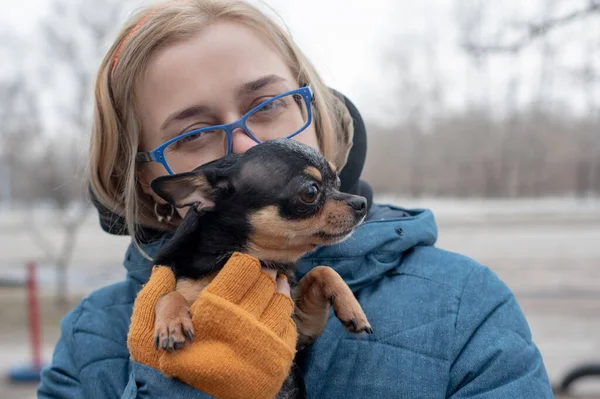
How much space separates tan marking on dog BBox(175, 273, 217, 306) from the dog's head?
0.58 ft

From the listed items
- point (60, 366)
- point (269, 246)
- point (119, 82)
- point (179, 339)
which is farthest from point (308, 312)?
point (119, 82)

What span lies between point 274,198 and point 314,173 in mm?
163

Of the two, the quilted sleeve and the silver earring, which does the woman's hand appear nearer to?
the quilted sleeve

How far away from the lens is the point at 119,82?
6.84ft

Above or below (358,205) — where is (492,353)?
below

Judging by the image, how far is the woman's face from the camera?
1.86 m

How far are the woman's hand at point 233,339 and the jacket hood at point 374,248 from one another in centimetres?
39

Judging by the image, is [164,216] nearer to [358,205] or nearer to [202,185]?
[202,185]

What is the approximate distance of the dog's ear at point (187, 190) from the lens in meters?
1.74

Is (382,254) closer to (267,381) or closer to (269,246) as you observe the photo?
(269,246)

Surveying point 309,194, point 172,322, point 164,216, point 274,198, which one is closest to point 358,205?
point 309,194

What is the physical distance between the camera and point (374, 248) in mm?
1904

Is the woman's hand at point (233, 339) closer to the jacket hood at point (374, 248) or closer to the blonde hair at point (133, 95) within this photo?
the jacket hood at point (374, 248)

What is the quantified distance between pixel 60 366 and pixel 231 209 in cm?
92
